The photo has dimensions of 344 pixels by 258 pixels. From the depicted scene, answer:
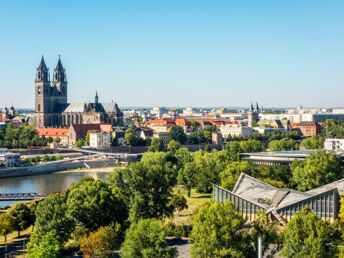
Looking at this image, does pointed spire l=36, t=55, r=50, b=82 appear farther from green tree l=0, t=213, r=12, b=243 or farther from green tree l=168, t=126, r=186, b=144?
green tree l=0, t=213, r=12, b=243

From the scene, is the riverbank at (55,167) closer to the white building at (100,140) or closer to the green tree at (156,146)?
the green tree at (156,146)

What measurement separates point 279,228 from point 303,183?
37.6ft

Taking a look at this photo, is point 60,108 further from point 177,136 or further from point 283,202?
point 283,202

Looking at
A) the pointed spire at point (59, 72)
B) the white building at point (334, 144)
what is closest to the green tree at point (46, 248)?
the white building at point (334, 144)

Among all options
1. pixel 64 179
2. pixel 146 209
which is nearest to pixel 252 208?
pixel 146 209

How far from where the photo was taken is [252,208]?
80.2 ft

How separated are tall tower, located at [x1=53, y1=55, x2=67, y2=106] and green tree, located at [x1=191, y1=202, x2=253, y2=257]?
268ft

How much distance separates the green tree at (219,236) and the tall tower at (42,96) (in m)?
79.6

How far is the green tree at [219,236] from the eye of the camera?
55.7ft

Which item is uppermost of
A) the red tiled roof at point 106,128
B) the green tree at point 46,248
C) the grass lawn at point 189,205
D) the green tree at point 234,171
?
the red tiled roof at point 106,128

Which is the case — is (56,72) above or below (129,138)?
above

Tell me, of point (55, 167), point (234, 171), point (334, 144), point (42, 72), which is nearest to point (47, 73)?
point (42, 72)

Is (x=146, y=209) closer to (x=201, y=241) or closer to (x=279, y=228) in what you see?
(x=279, y=228)

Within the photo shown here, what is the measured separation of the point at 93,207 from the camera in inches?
890
